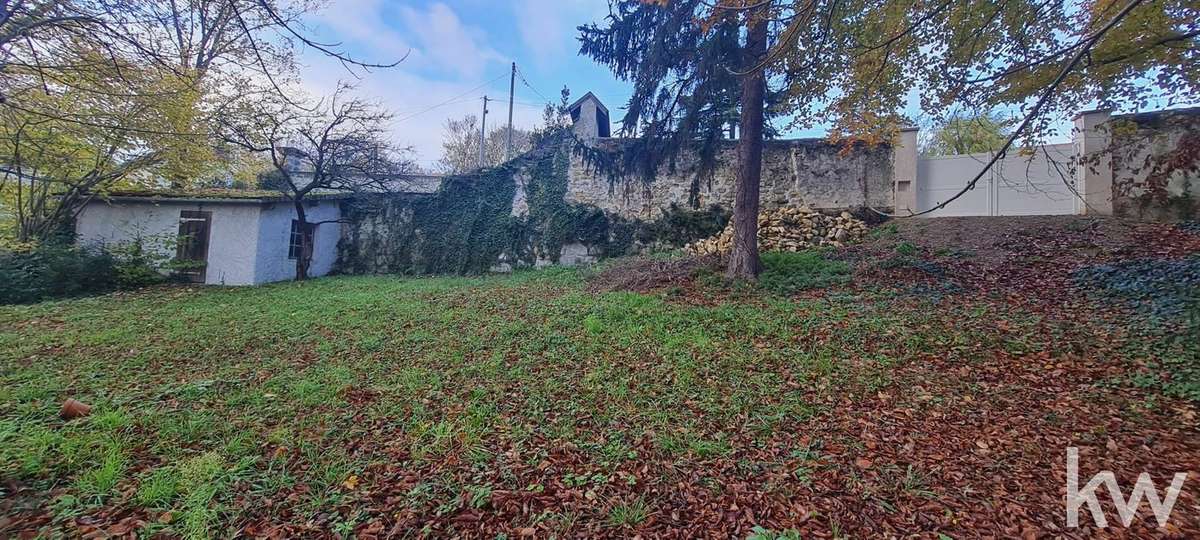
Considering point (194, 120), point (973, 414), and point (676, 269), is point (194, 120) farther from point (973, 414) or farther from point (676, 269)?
point (973, 414)

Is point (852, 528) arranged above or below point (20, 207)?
below

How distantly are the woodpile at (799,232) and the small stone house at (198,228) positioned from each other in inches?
399

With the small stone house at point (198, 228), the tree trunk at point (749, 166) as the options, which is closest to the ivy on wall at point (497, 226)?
the small stone house at point (198, 228)

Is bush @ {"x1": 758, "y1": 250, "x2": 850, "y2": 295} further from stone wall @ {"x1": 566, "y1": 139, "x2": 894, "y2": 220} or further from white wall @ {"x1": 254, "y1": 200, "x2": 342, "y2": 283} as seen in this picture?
white wall @ {"x1": 254, "y1": 200, "x2": 342, "y2": 283}

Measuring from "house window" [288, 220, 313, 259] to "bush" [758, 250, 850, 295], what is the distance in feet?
37.5

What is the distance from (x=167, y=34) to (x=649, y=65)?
19.5ft

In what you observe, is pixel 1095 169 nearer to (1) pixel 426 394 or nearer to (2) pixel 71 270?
(1) pixel 426 394

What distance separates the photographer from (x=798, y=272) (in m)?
6.91

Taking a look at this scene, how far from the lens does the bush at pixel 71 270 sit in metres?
7.86

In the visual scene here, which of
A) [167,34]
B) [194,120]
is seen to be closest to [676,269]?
[167,34]

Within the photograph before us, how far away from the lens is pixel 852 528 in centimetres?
194

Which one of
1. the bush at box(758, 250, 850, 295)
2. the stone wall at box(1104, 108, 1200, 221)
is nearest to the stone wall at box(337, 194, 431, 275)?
the bush at box(758, 250, 850, 295)

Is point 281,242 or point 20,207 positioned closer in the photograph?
point 20,207

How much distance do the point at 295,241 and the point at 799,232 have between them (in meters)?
12.5
